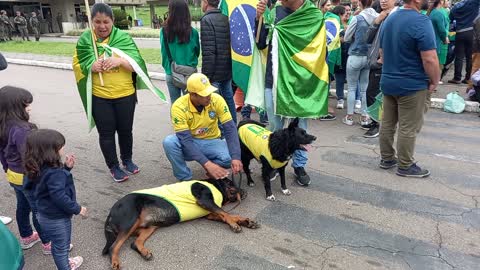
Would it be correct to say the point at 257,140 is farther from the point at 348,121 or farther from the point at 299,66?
the point at 348,121

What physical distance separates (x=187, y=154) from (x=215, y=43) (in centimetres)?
169

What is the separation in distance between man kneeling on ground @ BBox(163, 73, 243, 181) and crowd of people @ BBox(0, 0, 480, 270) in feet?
0.03

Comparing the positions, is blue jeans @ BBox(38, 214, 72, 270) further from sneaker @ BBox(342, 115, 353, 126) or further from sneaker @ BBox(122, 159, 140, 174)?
sneaker @ BBox(342, 115, 353, 126)

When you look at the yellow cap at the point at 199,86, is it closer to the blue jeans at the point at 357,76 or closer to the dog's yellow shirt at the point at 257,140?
the dog's yellow shirt at the point at 257,140

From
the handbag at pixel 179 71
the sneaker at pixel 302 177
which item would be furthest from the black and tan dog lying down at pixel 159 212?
the handbag at pixel 179 71

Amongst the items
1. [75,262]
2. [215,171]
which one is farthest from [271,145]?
[75,262]

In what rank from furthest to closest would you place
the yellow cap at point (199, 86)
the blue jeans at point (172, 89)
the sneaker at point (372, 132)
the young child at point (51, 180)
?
the sneaker at point (372, 132) → the blue jeans at point (172, 89) → the yellow cap at point (199, 86) → the young child at point (51, 180)

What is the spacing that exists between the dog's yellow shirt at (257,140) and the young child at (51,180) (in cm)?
178

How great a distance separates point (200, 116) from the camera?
3.83m

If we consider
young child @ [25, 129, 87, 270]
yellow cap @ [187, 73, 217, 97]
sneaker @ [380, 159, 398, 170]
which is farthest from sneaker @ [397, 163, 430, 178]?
young child @ [25, 129, 87, 270]

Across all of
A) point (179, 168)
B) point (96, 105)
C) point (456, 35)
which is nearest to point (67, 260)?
point (179, 168)

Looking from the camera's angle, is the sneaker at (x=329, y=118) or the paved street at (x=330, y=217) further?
the sneaker at (x=329, y=118)

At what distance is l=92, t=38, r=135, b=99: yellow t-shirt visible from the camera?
3979 mm

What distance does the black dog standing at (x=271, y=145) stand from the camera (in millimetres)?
3557
